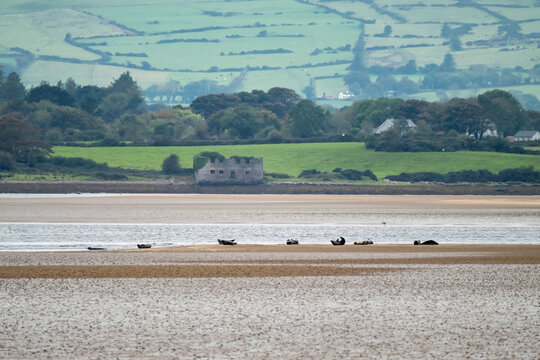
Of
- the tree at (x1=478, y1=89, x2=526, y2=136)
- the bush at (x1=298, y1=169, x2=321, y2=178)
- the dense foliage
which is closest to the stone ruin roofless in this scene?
the bush at (x1=298, y1=169, x2=321, y2=178)

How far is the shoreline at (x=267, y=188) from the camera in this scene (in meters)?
95.1

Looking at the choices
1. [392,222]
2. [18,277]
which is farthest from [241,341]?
[392,222]

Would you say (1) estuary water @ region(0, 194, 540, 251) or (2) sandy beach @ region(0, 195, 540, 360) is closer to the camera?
(2) sandy beach @ region(0, 195, 540, 360)

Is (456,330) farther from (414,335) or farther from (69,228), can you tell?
(69,228)

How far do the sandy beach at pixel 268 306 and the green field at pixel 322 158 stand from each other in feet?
262

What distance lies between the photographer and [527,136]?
148m

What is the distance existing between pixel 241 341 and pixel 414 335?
347cm

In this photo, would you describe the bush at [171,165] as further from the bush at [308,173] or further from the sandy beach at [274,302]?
the sandy beach at [274,302]

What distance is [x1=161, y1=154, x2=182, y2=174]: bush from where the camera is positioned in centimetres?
11144

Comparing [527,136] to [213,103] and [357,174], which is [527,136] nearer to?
[357,174]

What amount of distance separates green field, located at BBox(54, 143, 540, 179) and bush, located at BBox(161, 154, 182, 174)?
1.20m

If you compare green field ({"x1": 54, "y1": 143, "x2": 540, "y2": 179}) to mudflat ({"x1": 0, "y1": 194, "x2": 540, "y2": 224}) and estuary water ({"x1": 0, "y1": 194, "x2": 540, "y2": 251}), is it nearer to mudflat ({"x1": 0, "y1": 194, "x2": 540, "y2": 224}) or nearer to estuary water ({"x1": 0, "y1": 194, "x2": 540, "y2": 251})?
mudflat ({"x1": 0, "y1": 194, "x2": 540, "y2": 224})

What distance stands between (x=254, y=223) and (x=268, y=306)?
3044cm

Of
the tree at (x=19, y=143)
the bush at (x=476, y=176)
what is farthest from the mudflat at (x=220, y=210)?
the tree at (x=19, y=143)
